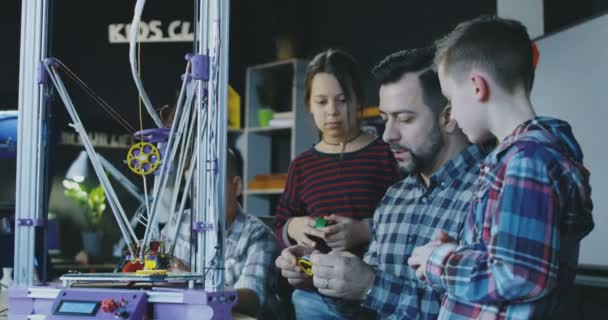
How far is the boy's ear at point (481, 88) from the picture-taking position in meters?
1.11

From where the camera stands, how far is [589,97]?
2.38 metres

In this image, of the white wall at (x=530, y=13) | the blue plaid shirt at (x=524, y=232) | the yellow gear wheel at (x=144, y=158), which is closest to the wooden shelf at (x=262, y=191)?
the white wall at (x=530, y=13)

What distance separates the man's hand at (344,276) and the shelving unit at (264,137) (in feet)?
9.74

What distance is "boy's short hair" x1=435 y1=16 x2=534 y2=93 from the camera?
1114mm

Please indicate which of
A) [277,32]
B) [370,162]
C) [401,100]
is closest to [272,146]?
[277,32]

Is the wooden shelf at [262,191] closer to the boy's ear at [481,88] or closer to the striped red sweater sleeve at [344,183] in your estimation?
the striped red sweater sleeve at [344,183]

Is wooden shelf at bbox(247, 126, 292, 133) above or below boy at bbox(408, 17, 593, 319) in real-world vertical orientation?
above

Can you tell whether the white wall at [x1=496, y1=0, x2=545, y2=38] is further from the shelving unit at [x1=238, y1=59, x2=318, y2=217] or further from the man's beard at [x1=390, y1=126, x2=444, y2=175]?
the shelving unit at [x1=238, y1=59, x2=318, y2=217]

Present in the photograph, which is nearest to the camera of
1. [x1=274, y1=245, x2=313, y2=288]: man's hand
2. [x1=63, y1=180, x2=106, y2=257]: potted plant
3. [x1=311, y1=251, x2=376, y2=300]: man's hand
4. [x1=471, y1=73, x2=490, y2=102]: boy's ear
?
[x1=471, y1=73, x2=490, y2=102]: boy's ear

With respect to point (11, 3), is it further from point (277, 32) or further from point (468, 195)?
point (468, 195)

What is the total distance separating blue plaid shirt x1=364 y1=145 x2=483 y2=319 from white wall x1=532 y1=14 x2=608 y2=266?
0.95 metres

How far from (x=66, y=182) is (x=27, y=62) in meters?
2.88

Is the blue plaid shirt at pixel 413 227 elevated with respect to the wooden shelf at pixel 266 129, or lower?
lower

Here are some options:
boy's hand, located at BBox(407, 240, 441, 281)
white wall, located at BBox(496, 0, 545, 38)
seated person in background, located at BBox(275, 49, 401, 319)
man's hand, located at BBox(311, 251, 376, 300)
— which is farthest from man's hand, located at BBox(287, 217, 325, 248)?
white wall, located at BBox(496, 0, 545, 38)
